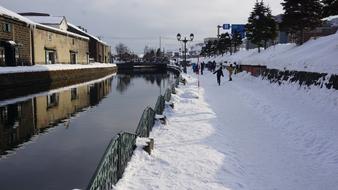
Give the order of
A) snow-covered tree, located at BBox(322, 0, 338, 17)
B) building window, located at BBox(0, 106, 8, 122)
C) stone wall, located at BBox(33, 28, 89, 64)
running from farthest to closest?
stone wall, located at BBox(33, 28, 89, 64) → snow-covered tree, located at BBox(322, 0, 338, 17) → building window, located at BBox(0, 106, 8, 122)

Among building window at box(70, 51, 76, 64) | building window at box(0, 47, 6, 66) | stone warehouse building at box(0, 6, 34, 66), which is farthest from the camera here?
building window at box(70, 51, 76, 64)

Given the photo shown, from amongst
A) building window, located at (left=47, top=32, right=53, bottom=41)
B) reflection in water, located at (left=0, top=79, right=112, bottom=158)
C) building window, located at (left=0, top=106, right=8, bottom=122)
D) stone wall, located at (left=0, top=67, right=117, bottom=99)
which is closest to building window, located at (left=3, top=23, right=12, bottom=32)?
stone wall, located at (left=0, top=67, right=117, bottom=99)

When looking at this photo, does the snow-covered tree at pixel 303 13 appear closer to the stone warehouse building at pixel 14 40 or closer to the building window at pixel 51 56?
the stone warehouse building at pixel 14 40

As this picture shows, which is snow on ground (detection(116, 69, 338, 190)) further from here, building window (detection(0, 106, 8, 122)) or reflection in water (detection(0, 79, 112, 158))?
building window (detection(0, 106, 8, 122))

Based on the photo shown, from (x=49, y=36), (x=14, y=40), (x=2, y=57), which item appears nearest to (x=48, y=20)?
(x=49, y=36)

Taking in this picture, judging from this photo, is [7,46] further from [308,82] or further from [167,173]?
[167,173]

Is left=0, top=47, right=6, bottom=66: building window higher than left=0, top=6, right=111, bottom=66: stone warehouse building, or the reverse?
left=0, top=6, right=111, bottom=66: stone warehouse building

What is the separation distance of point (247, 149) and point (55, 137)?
270 inches

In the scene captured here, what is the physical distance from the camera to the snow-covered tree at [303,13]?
31.0m

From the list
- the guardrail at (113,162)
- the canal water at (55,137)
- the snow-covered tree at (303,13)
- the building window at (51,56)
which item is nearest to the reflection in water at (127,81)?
the building window at (51,56)

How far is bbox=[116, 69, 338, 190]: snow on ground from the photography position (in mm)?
6957

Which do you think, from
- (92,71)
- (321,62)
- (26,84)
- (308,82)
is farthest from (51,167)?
(92,71)

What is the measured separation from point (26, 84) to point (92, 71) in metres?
25.2

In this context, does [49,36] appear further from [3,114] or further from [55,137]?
[55,137]
